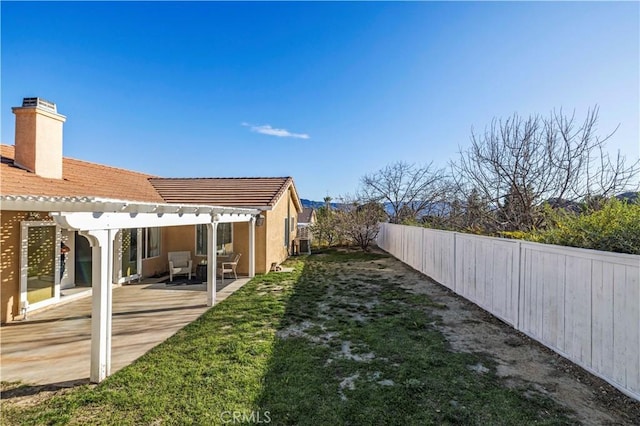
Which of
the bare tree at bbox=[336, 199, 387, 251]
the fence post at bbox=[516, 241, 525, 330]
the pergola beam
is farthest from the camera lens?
the bare tree at bbox=[336, 199, 387, 251]

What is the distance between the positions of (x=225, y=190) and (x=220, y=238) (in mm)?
3140

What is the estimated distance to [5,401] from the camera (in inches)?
157

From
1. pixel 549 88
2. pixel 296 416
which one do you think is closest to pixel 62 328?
pixel 296 416

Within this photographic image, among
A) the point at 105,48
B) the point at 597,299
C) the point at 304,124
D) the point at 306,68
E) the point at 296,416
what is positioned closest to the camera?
the point at 296,416

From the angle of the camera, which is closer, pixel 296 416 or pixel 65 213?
pixel 296 416

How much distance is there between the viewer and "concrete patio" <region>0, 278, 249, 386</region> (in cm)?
486

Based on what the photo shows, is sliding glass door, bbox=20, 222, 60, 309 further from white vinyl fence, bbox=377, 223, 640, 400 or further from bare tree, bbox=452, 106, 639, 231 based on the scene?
bare tree, bbox=452, 106, 639, 231

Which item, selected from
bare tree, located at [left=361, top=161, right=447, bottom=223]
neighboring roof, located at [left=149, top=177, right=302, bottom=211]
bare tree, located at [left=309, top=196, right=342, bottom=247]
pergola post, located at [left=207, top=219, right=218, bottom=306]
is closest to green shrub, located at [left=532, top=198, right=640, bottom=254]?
pergola post, located at [left=207, top=219, right=218, bottom=306]

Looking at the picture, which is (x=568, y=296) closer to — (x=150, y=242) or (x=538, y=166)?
(x=538, y=166)

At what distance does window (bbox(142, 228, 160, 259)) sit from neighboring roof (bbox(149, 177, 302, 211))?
2112 millimetres

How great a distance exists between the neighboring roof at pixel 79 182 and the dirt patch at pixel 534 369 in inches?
365

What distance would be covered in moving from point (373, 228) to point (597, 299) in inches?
677

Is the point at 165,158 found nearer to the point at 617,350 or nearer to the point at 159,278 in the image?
the point at 159,278

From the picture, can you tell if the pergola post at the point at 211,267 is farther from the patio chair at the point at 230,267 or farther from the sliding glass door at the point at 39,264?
the sliding glass door at the point at 39,264
